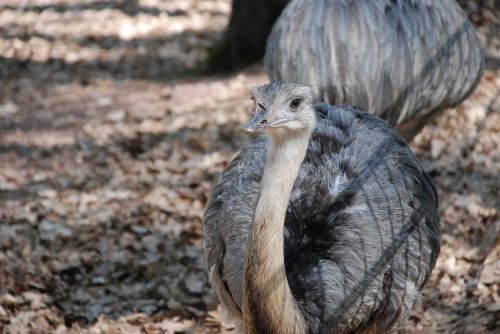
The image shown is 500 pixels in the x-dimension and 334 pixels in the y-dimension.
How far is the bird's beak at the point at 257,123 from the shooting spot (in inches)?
107

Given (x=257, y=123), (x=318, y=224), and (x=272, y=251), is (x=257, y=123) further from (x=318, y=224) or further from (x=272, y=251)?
(x=318, y=224)

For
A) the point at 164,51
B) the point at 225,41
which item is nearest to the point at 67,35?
the point at 164,51

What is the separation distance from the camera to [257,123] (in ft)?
9.04

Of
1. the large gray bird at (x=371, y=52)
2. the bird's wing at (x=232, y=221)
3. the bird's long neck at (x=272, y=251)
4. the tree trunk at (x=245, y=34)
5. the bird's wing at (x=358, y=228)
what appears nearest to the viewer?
the bird's long neck at (x=272, y=251)

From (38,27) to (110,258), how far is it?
5913mm

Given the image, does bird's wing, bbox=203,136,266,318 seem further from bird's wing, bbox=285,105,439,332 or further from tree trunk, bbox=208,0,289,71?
tree trunk, bbox=208,0,289,71

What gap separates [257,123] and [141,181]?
12.6ft

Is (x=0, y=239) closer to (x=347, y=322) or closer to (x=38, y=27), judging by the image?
(x=347, y=322)

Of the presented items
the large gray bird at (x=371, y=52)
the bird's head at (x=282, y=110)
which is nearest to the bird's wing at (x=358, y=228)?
the bird's head at (x=282, y=110)

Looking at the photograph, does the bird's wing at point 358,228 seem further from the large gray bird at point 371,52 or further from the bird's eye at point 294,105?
the large gray bird at point 371,52

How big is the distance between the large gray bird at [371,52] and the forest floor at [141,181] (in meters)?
0.96

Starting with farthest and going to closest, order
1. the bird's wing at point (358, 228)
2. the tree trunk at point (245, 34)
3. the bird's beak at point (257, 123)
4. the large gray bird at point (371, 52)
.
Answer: the tree trunk at point (245, 34)
the large gray bird at point (371, 52)
the bird's wing at point (358, 228)
the bird's beak at point (257, 123)

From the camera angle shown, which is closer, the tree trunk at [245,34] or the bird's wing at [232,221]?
the bird's wing at [232,221]

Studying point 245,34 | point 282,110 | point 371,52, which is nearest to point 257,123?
point 282,110
